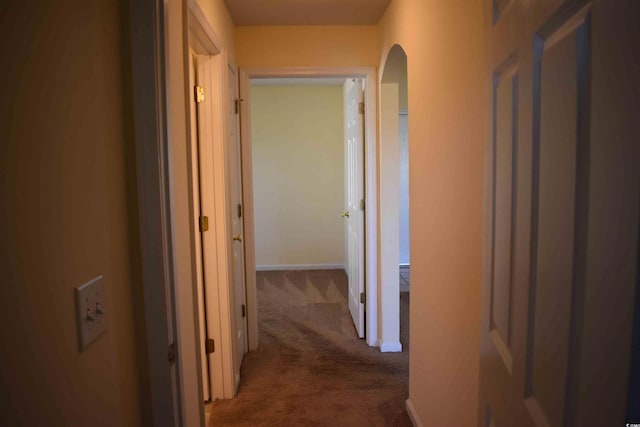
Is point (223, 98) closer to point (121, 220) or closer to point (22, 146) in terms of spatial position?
point (121, 220)

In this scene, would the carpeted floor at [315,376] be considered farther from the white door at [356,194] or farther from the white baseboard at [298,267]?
the white baseboard at [298,267]

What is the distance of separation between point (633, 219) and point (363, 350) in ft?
10.1

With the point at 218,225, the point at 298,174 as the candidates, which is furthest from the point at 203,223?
the point at 298,174

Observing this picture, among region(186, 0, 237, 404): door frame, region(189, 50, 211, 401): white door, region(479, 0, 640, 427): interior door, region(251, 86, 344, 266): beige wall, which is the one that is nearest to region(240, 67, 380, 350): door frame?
region(186, 0, 237, 404): door frame

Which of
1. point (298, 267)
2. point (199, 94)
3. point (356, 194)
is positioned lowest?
point (298, 267)

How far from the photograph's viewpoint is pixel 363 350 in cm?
335

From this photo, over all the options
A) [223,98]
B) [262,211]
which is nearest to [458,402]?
[223,98]

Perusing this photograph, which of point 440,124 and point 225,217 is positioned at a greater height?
point 440,124

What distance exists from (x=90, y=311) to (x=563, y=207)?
823 millimetres

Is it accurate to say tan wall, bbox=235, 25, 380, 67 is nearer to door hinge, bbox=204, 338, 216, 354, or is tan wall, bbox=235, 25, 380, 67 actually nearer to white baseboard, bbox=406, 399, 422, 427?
door hinge, bbox=204, 338, 216, 354

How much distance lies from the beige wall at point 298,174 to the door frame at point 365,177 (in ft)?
8.04

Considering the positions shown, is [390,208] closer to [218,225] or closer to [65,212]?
[218,225]

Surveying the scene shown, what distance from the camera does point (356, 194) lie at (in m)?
3.64

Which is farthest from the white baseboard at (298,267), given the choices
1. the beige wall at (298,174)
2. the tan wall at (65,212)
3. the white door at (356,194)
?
the tan wall at (65,212)
